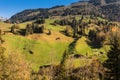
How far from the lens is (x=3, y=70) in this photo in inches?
2258

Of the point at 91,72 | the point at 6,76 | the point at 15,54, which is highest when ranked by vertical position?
the point at 15,54

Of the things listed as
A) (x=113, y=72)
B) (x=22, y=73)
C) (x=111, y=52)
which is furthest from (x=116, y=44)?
(x=22, y=73)

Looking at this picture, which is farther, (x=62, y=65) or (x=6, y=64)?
(x=62, y=65)

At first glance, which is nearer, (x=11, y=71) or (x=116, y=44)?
(x=116, y=44)

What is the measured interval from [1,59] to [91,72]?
74628mm

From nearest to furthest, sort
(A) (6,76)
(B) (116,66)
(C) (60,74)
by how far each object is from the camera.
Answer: (B) (116,66) → (A) (6,76) → (C) (60,74)

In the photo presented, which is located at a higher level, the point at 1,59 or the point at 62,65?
the point at 1,59

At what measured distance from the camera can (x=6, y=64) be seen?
5803 centimetres

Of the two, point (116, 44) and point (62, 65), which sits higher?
point (116, 44)

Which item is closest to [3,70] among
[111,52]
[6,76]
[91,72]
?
[6,76]

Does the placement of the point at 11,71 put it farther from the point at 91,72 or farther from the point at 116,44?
the point at 91,72

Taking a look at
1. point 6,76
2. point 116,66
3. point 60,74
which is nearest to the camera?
point 116,66

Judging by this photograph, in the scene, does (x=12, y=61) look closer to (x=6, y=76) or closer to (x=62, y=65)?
(x=6, y=76)

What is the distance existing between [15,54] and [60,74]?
64232mm
